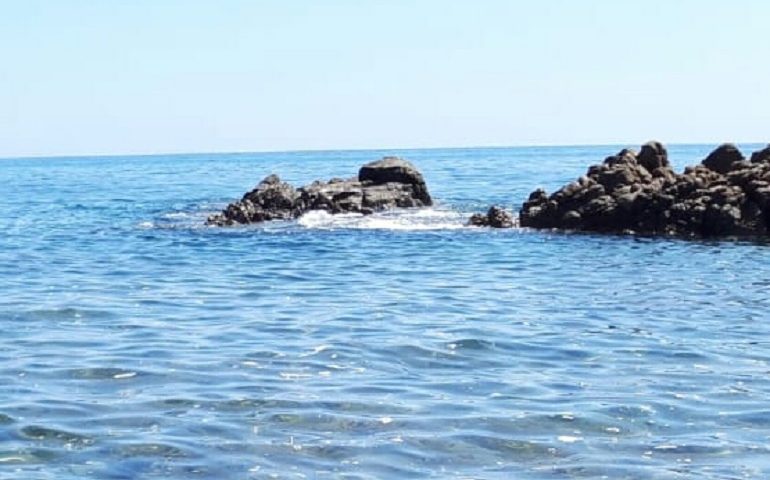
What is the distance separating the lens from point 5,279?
20.8 meters

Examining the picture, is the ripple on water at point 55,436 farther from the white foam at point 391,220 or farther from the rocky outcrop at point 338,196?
the rocky outcrop at point 338,196

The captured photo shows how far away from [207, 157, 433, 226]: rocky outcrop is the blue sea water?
425 inches

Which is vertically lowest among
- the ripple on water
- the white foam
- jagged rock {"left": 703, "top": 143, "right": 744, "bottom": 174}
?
the white foam

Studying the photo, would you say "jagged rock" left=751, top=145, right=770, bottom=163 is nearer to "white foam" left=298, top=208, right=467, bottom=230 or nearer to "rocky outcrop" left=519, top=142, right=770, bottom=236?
"rocky outcrop" left=519, top=142, right=770, bottom=236

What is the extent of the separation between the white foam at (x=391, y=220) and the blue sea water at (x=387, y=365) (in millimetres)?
7126

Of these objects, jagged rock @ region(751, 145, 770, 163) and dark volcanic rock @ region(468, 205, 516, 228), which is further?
jagged rock @ region(751, 145, 770, 163)

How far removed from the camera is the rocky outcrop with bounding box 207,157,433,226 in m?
35.7

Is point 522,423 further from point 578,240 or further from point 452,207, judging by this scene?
point 452,207

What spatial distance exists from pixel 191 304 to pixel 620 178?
18.2m

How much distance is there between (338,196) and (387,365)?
87.1 ft

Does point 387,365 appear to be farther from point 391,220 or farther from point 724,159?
point 724,159

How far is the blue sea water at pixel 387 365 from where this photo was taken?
29.4ft

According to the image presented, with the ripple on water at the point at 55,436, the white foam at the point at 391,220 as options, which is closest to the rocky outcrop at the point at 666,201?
the white foam at the point at 391,220

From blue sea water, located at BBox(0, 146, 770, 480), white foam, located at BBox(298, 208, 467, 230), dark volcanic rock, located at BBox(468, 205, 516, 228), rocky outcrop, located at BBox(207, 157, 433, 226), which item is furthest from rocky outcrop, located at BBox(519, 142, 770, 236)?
rocky outcrop, located at BBox(207, 157, 433, 226)
